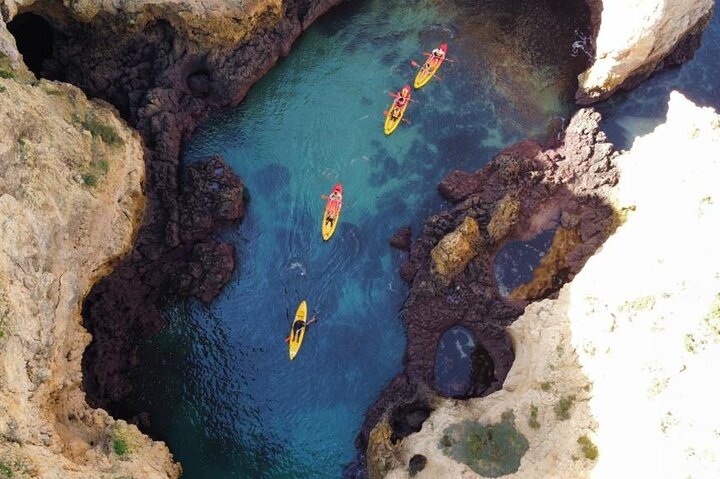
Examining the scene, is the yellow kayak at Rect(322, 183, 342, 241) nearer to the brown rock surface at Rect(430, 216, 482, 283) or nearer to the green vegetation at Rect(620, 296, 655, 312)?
the brown rock surface at Rect(430, 216, 482, 283)

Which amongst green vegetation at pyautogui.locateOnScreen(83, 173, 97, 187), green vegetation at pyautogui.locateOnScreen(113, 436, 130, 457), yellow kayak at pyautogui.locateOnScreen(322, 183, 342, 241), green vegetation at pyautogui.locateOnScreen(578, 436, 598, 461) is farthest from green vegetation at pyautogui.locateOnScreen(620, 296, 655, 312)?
green vegetation at pyautogui.locateOnScreen(83, 173, 97, 187)

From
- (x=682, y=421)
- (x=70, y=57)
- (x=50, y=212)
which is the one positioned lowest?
(x=682, y=421)

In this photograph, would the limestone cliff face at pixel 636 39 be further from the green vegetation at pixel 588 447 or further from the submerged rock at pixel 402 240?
the green vegetation at pixel 588 447

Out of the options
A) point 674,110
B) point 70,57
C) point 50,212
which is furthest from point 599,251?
→ point 70,57

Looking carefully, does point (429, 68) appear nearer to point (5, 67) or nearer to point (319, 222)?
point (319, 222)

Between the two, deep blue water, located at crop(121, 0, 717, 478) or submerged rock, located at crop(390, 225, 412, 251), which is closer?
deep blue water, located at crop(121, 0, 717, 478)

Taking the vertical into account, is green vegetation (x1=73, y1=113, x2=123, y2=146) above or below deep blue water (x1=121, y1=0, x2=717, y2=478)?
above

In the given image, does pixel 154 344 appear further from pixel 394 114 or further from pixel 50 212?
pixel 394 114
